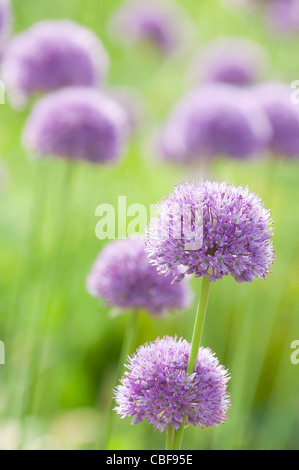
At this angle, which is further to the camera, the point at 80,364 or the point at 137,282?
the point at 80,364

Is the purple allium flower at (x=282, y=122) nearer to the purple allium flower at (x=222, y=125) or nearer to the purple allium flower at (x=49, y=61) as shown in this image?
the purple allium flower at (x=222, y=125)

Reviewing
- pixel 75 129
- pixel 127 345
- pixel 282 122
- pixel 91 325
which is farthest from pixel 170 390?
pixel 91 325

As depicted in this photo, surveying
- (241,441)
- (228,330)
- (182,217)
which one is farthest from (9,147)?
(182,217)

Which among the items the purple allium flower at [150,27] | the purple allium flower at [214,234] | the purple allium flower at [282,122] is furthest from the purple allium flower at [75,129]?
the purple allium flower at [150,27]

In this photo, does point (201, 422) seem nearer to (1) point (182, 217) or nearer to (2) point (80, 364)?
(1) point (182, 217)

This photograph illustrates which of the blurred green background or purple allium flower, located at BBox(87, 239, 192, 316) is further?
the blurred green background

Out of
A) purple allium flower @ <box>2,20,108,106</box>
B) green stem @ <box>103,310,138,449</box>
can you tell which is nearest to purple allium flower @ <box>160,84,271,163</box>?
purple allium flower @ <box>2,20,108,106</box>

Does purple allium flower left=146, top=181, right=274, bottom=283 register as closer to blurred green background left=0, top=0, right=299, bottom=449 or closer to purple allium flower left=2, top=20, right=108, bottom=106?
blurred green background left=0, top=0, right=299, bottom=449
